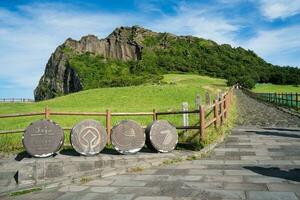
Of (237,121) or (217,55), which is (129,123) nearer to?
(237,121)

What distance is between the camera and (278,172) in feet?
32.5

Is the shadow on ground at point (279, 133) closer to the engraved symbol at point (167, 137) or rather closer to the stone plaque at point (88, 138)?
the engraved symbol at point (167, 137)

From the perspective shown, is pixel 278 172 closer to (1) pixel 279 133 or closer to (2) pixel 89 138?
(2) pixel 89 138

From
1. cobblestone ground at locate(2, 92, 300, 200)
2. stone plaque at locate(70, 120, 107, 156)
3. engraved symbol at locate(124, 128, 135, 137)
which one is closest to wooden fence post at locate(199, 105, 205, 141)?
cobblestone ground at locate(2, 92, 300, 200)

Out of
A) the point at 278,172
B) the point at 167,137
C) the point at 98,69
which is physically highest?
the point at 98,69

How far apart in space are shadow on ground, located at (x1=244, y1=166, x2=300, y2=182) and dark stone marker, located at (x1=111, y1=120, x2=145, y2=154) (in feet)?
10.8

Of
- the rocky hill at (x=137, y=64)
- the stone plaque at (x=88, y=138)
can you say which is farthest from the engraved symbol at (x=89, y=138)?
the rocky hill at (x=137, y=64)

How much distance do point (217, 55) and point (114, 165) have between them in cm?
17924

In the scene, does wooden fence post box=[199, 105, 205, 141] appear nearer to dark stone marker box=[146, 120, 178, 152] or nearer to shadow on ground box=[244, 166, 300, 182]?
dark stone marker box=[146, 120, 178, 152]

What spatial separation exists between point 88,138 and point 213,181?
4284 millimetres

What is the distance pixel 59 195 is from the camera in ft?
27.7

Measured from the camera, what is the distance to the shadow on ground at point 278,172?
930cm

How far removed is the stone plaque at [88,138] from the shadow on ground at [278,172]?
420cm

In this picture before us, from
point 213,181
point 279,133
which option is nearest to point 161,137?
point 213,181
